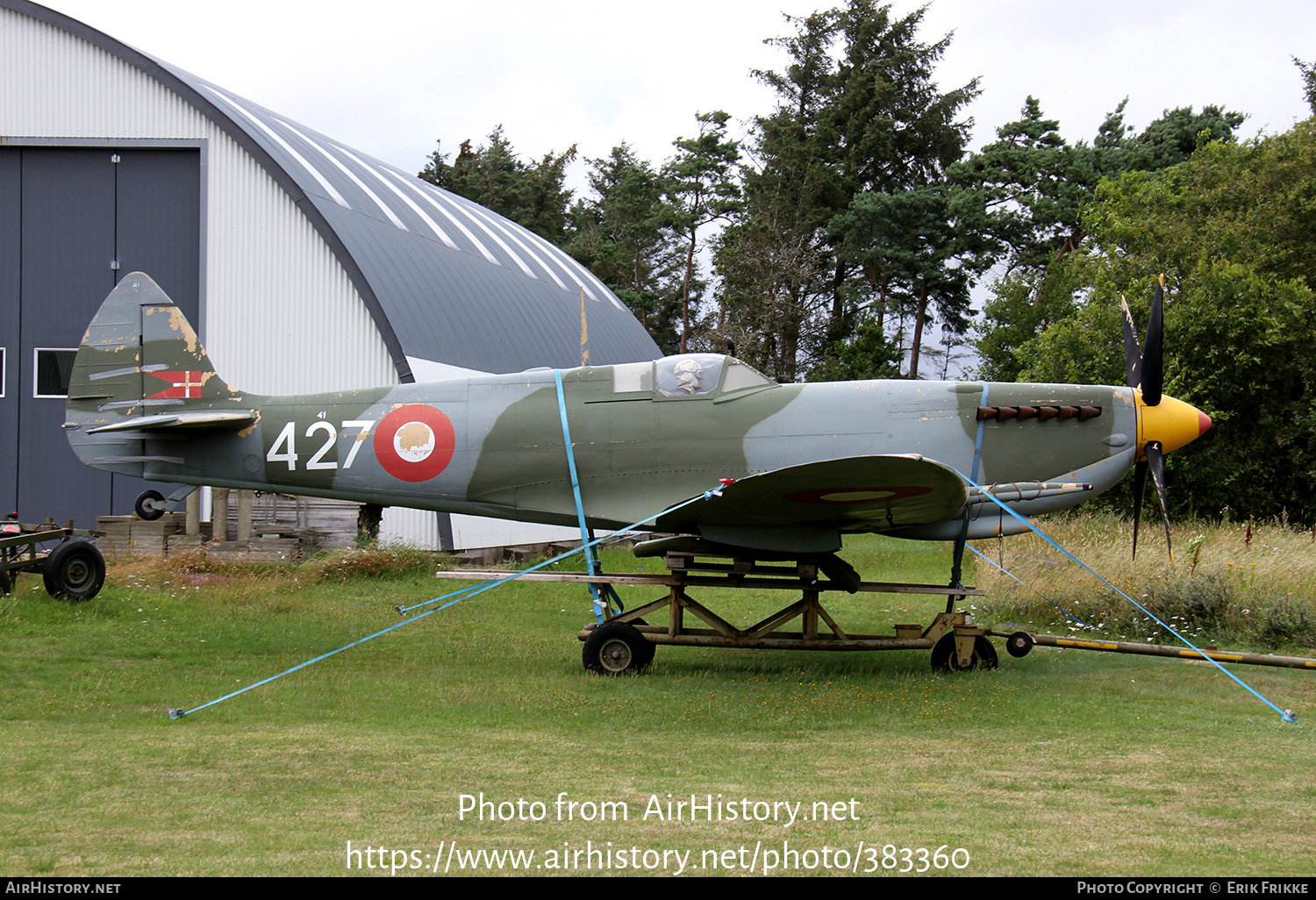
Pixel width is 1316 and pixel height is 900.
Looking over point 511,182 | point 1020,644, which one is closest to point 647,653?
point 1020,644

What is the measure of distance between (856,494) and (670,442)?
1791mm

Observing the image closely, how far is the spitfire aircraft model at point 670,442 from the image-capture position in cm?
827

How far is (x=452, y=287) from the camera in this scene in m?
19.0

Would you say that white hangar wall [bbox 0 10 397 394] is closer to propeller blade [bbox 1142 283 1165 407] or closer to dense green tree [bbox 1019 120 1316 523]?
propeller blade [bbox 1142 283 1165 407]

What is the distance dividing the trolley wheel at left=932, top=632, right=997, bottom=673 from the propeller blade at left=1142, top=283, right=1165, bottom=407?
2587 mm

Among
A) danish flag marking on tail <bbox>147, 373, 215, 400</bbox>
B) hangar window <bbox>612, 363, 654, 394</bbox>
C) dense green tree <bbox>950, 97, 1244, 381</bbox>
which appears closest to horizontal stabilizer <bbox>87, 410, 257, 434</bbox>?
danish flag marking on tail <bbox>147, 373, 215, 400</bbox>

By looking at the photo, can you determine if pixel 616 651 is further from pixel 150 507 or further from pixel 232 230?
pixel 232 230

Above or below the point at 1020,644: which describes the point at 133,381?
above

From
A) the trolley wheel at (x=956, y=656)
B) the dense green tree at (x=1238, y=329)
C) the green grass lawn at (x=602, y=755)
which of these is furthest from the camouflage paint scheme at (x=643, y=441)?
the dense green tree at (x=1238, y=329)

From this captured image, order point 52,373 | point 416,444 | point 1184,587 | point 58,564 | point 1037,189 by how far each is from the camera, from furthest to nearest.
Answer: point 1037,189 < point 52,373 < point 1184,587 < point 58,564 < point 416,444

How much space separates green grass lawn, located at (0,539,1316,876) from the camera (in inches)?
161

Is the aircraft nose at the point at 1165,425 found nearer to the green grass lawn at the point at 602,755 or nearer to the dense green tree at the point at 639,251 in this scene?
the green grass lawn at the point at 602,755

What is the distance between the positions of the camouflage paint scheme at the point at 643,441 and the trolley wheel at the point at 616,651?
38.1 inches

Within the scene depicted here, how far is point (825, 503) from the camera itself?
773 cm
